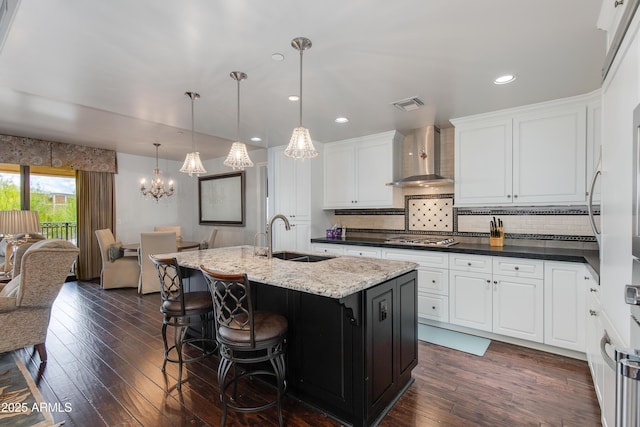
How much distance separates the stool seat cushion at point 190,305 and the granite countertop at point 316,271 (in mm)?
281

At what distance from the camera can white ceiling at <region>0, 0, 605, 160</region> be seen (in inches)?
65.6

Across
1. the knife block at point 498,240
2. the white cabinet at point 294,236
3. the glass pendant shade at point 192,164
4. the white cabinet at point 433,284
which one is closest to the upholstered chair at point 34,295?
the glass pendant shade at point 192,164

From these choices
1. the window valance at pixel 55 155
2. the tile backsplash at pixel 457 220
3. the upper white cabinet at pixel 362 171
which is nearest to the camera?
the tile backsplash at pixel 457 220

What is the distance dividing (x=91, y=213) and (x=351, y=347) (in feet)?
20.7

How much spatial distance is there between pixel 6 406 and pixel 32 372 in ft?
1.83

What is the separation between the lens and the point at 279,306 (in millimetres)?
2184

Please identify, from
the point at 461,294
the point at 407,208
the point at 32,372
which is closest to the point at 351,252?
the point at 407,208

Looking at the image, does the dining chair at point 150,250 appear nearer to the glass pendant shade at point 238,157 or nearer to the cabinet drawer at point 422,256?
the glass pendant shade at point 238,157

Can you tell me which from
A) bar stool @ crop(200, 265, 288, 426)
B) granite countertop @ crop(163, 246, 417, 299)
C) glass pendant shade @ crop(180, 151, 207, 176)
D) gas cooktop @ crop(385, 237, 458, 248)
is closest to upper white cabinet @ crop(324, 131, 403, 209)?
gas cooktop @ crop(385, 237, 458, 248)

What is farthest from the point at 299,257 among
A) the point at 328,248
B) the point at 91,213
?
the point at 91,213

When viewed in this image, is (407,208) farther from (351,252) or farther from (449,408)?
(449,408)

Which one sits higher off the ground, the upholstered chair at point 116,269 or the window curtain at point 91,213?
the window curtain at point 91,213

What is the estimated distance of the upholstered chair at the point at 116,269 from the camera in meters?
5.15

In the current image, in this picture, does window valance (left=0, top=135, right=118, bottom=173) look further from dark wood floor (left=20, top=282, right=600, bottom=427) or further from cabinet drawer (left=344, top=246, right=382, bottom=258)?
cabinet drawer (left=344, top=246, right=382, bottom=258)
